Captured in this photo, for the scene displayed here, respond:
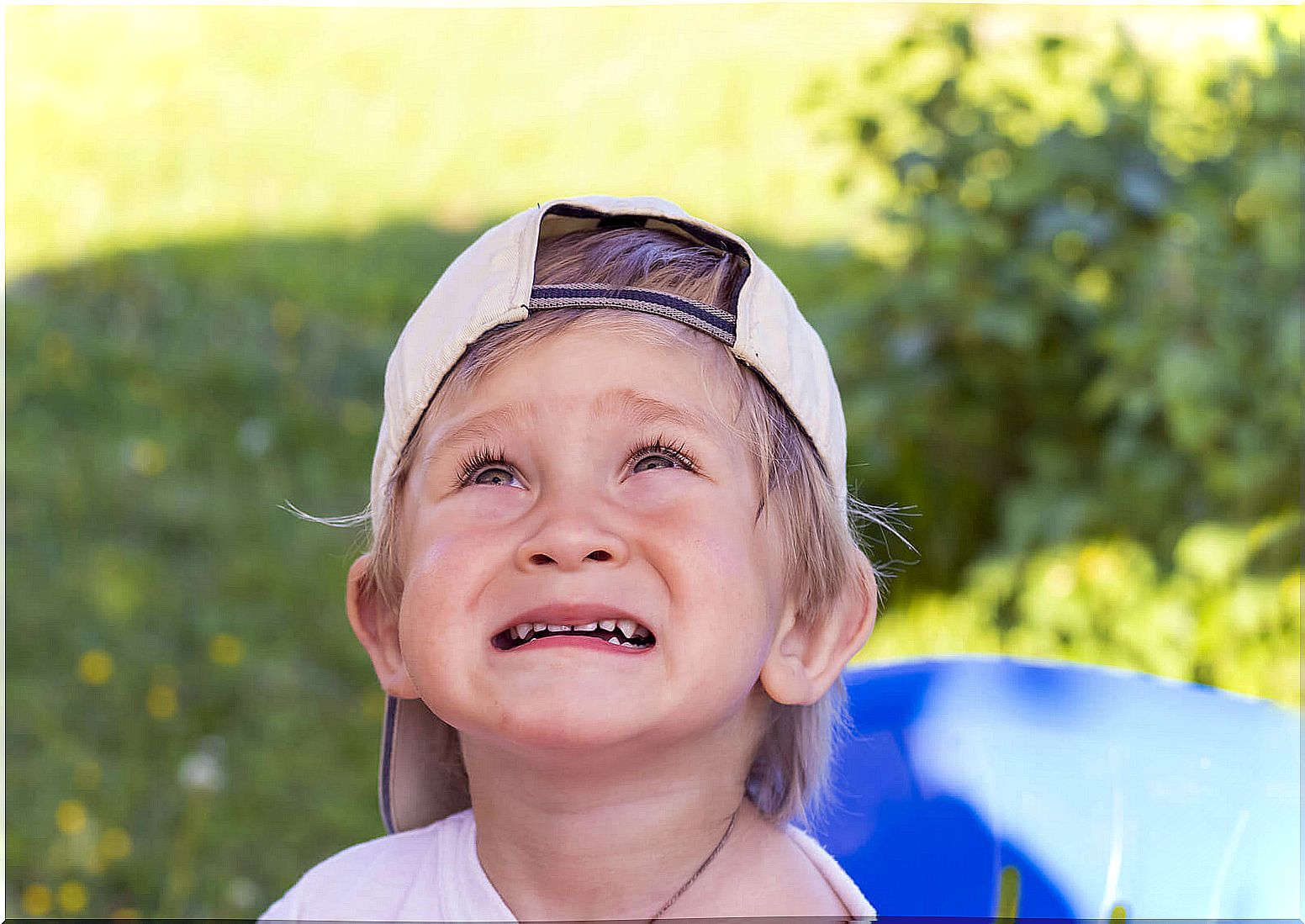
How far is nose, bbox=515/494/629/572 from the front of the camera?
0.95 metres

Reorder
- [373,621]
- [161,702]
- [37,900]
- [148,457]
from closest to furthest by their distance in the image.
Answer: [373,621]
[37,900]
[161,702]
[148,457]

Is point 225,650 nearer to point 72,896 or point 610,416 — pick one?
point 72,896

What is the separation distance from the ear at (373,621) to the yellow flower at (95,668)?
1448 mm

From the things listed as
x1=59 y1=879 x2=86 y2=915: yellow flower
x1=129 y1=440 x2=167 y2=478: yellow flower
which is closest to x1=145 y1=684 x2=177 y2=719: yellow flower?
x1=59 y1=879 x2=86 y2=915: yellow flower

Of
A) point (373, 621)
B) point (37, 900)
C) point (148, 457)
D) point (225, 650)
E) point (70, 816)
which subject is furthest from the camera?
point (148, 457)

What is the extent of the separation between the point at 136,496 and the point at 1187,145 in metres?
2.17

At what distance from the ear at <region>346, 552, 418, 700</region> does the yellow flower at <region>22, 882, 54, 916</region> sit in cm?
110

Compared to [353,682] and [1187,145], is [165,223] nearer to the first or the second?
[353,682]

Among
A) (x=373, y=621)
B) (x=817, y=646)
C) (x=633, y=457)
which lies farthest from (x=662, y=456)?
(x=373, y=621)

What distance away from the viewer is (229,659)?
2500 mm

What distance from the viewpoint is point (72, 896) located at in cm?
199

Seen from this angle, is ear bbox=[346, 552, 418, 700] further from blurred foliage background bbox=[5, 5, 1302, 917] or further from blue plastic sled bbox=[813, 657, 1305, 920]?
blurred foliage background bbox=[5, 5, 1302, 917]

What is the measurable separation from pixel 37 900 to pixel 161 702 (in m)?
0.47

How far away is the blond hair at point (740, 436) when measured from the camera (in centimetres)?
104
